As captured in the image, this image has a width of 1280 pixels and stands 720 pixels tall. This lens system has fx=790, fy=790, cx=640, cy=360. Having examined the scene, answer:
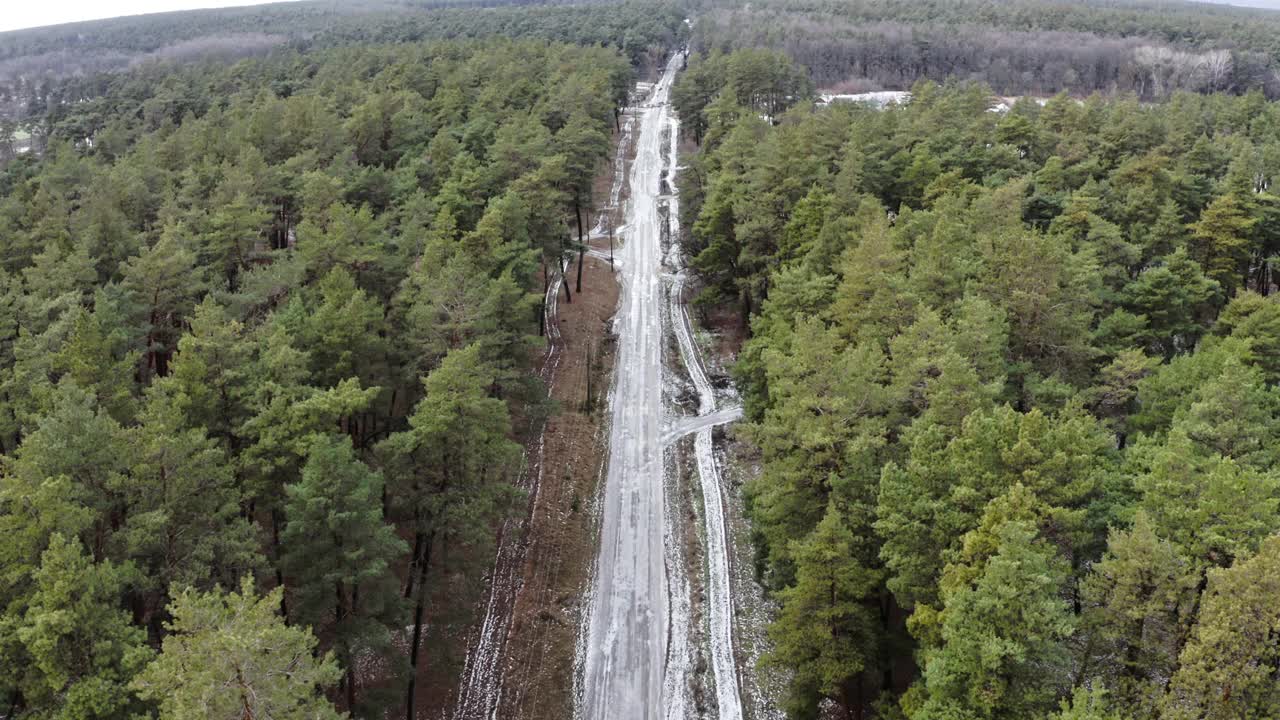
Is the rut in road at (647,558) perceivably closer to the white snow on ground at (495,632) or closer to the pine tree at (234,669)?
the white snow on ground at (495,632)

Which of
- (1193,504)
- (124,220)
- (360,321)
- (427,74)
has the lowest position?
(1193,504)

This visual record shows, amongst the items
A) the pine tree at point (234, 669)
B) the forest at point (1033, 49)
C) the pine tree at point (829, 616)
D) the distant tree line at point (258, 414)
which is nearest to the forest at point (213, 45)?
the forest at point (1033, 49)

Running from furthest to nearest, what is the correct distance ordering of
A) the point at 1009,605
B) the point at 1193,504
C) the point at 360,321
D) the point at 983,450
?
the point at 360,321
the point at 983,450
the point at 1193,504
the point at 1009,605

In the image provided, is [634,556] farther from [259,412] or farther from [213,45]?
[213,45]

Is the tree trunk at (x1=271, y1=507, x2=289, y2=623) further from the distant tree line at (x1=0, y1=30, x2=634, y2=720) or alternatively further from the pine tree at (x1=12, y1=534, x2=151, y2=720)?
the pine tree at (x1=12, y1=534, x2=151, y2=720)

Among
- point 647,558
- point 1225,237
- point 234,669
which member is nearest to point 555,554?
point 647,558

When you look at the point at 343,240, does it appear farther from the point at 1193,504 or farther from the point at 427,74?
the point at 427,74

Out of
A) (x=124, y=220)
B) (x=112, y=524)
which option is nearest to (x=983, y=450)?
(x=112, y=524)
